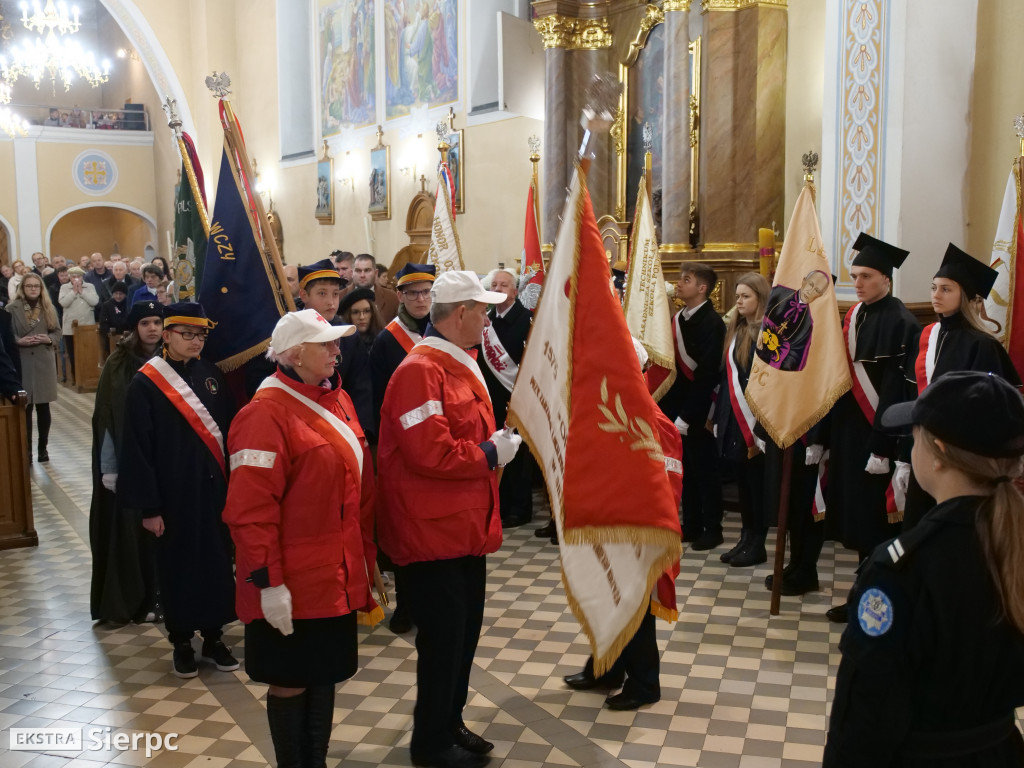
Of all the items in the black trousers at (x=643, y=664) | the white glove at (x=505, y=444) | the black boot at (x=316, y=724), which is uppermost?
the white glove at (x=505, y=444)

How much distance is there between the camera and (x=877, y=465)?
465 centimetres

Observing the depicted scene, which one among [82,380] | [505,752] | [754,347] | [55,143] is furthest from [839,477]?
[55,143]

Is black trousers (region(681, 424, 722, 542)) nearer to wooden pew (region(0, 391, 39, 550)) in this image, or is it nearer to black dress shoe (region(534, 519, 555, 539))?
black dress shoe (region(534, 519, 555, 539))

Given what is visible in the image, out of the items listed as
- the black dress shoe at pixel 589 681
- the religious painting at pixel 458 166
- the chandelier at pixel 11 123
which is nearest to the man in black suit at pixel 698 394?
the black dress shoe at pixel 589 681

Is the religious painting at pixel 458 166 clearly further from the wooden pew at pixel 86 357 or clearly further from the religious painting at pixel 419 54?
the wooden pew at pixel 86 357

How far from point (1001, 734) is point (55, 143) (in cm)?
2742

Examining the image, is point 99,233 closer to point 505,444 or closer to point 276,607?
point 505,444

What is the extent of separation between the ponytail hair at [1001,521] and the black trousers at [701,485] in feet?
14.7

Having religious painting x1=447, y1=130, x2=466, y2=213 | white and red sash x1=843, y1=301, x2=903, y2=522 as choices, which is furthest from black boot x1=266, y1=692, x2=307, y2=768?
religious painting x1=447, y1=130, x2=466, y2=213

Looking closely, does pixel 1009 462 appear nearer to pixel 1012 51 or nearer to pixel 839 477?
pixel 839 477

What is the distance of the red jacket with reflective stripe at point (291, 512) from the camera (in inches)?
113

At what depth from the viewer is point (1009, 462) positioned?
1.75 m

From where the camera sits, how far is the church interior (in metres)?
3.89

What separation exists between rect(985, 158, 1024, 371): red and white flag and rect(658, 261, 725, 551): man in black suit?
1.57 m
